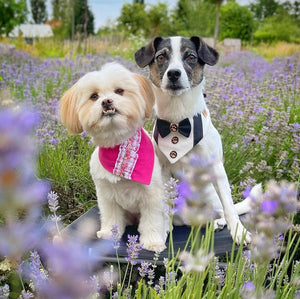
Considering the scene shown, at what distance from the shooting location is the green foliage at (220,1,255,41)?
27938 millimetres

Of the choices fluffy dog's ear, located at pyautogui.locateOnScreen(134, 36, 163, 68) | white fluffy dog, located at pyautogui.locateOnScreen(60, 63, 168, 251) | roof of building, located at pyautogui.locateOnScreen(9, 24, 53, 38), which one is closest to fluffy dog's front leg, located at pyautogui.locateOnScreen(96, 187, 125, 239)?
white fluffy dog, located at pyautogui.locateOnScreen(60, 63, 168, 251)

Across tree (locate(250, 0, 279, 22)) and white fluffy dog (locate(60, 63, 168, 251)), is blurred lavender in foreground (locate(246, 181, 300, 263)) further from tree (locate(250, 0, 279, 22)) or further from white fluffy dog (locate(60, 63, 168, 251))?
tree (locate(250, 0, 279, 22))

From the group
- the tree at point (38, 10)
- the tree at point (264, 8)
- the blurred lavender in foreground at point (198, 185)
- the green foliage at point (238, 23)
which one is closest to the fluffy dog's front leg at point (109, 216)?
the blurred lavender in foreground at point (198, 185)

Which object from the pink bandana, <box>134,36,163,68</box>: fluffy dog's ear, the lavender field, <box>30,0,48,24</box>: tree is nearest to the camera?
the lavender field

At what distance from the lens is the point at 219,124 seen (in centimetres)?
366

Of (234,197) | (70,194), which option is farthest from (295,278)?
(70,194)

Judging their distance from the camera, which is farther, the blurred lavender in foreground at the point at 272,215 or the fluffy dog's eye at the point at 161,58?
the fluffy dog's eye at the point at 161,58

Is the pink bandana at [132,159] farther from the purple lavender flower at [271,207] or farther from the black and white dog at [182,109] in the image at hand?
the purple lavender flower at [271,207]

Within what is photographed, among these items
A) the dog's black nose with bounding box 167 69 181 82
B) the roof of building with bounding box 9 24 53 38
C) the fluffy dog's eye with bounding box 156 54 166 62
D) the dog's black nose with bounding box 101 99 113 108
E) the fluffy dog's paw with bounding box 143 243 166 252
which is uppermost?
the fluffy dog's eye with bounding box 156 54 166 62

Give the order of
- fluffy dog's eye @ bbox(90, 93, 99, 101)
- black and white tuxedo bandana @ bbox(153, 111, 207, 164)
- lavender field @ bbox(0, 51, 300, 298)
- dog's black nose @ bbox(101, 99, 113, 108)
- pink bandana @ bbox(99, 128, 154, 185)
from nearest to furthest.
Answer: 1. lavender field @ bbox(0, 51, 300, 298)
2. dog's black nose @ bbox(101, 99, 113, 108)
3. fluffy dog's eye @ bbox(90, 93, 99, 101)
4. pink bandana @ bbox(99, 128, 154, 185)
5. black and white tuxedo bandana @ bbox(153, 111, 207, 164)

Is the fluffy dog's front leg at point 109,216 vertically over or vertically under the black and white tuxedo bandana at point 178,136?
under

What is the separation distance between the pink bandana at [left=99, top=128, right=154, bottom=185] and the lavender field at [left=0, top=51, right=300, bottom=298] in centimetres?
35

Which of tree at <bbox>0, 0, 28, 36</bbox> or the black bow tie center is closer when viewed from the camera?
the black bow tie center

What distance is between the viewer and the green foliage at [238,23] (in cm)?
2794
